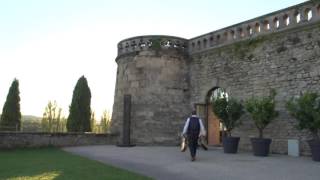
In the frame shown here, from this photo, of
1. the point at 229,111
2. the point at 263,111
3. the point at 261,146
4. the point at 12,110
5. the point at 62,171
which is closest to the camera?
the point at 62,171

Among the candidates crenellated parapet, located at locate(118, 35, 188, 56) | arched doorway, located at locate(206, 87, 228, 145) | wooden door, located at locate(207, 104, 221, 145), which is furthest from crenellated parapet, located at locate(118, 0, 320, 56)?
wooden door, located at locate(207, 104, 221, 145)

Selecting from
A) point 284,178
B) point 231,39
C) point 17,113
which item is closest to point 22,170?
point 284,178

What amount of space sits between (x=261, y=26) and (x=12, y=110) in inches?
664

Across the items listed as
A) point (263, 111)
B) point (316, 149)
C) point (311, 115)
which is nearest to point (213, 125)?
point (263, 111)

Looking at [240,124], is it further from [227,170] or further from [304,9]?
[227,170]

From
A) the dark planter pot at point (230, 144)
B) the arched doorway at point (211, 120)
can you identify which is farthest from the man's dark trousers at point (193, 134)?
the arched doorway at point (211, 120)

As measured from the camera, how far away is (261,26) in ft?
46.2

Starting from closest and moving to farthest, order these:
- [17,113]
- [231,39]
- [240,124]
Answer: [240,124]
[231,39]
[17,113]

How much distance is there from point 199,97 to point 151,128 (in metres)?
2.55

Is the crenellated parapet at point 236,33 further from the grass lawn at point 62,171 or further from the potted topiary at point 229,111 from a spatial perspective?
the grass lawn at point 62,171

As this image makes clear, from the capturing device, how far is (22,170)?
8484 millimetres

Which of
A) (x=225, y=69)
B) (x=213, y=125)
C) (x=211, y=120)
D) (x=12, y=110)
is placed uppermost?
(x=225, y=69)

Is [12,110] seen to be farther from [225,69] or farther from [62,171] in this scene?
[62,171]

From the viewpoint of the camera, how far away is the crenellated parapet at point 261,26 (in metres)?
12.6
